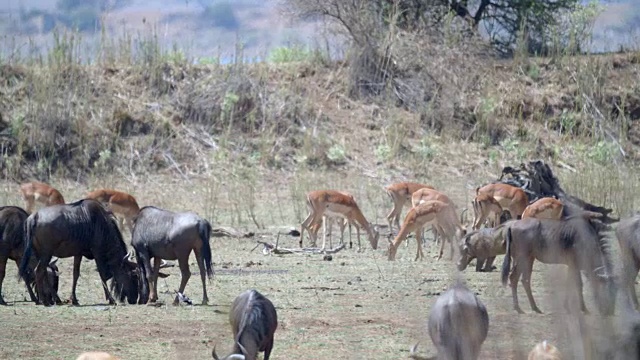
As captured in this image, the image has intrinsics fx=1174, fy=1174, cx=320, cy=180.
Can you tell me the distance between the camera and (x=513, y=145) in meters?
30.0

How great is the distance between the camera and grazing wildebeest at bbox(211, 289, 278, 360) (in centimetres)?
895

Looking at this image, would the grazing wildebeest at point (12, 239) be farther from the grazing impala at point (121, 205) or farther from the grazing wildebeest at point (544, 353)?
the grazing wildebeest at point (544, 353)

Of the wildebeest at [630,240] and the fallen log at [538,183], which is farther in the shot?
the fallen log at [538,183]

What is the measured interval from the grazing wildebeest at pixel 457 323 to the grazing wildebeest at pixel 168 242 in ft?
20.3

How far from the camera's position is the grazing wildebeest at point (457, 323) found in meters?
7.51

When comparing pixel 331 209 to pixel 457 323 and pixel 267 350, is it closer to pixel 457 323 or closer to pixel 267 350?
pixel 267 350

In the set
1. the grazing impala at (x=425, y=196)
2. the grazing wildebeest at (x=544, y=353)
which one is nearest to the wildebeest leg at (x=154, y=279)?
the grazing wildebeest at (x=544, y=353)

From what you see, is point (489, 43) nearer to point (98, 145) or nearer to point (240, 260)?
point (98, 145)

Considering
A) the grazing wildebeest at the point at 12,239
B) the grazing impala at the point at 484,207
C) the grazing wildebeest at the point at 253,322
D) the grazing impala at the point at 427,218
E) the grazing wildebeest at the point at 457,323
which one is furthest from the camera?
the grazing impala at the point at 484,207

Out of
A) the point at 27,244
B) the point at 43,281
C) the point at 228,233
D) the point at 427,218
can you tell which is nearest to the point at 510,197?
the point at 427,218

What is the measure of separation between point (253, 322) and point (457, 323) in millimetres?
2092

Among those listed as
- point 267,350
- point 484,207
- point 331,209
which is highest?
point 267,350

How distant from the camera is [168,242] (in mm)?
13852

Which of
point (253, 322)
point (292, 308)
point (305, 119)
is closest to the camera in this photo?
point (253, 322)
